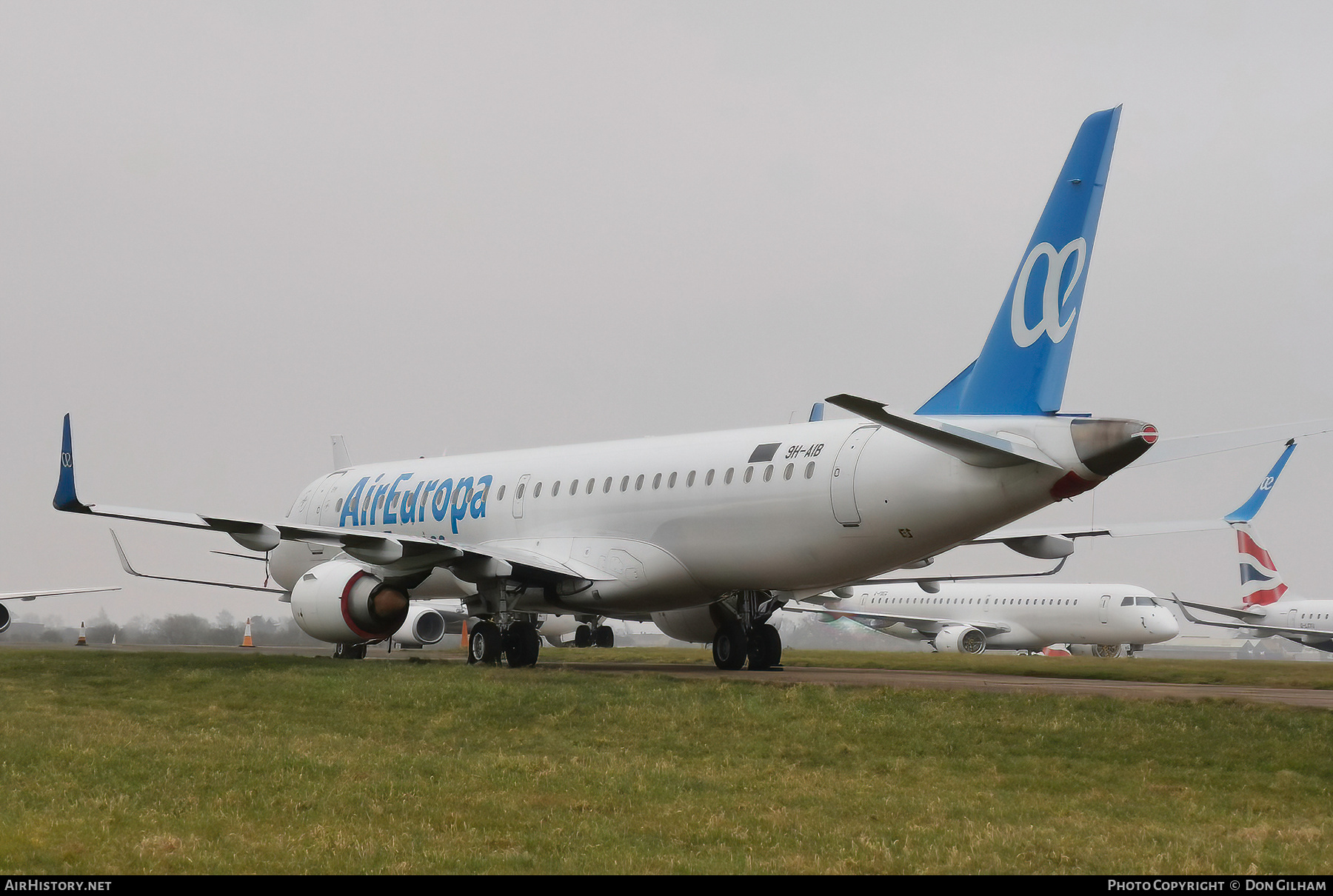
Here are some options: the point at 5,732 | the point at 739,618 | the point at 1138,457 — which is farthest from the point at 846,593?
the point at 5,732

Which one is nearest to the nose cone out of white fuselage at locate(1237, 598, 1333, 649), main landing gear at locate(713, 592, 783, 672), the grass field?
the grass field

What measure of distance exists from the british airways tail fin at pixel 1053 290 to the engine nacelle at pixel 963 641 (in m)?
37.9

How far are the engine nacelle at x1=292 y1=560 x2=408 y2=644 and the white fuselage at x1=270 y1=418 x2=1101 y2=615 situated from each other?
228cm

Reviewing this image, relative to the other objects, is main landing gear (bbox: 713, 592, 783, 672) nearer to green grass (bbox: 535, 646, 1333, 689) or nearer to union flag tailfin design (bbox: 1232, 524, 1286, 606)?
green grass (bbox: 535, 646, 1333, 689)

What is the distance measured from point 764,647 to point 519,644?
13.3ft

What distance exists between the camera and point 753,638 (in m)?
22.9

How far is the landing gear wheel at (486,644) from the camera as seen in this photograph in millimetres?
22953

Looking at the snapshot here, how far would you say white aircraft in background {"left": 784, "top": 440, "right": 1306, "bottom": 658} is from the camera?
166 feet

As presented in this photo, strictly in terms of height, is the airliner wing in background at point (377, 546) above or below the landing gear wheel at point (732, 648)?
above

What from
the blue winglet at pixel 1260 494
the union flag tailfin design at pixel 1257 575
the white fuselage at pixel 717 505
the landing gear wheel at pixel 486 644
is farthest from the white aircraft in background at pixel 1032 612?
the landing gear wheel at pixel 486 644

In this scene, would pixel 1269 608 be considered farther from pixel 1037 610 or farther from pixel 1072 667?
pixel 1072 667

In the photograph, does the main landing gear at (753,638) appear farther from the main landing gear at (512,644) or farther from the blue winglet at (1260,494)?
the blue winglet at (1260,494)

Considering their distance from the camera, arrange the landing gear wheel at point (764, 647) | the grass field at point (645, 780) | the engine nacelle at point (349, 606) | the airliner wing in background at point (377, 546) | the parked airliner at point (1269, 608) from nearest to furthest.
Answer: the grass field at point (645, 780) → the airliner wing in background at point (377, 546) → the engine nacelle at point (349, 606) → the landing gear wheel at point (764, 647) → the parked airliner at point (1269, 608)

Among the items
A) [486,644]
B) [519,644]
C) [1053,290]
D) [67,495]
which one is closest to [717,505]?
[519,644]
